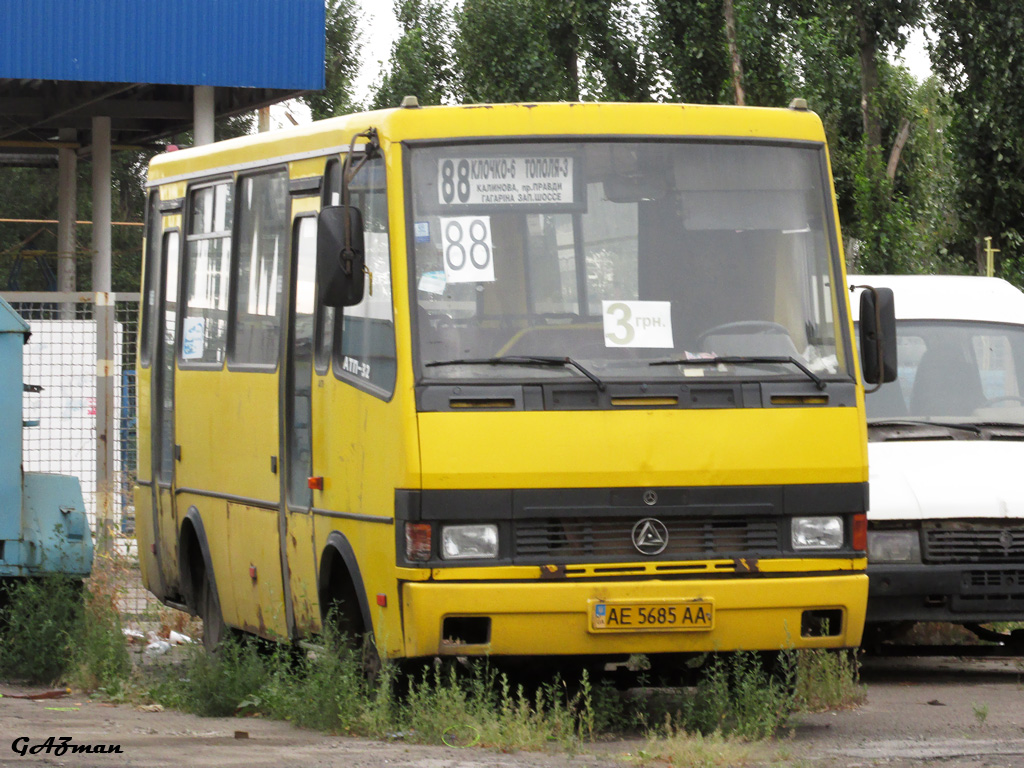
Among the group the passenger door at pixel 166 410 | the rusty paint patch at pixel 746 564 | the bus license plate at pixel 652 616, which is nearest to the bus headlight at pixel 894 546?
the rusty paint patch at pixel 746 564

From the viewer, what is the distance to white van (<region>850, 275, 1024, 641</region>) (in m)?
9.90

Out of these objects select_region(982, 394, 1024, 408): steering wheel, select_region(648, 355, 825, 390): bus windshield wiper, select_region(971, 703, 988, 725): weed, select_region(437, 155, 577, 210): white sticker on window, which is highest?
select_region(437, 155, 577, 210): white sticker on window

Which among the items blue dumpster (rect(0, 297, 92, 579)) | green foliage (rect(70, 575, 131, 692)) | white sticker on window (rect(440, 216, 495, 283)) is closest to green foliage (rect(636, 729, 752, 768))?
white sticker on window (rect(440, 216, 495, 283))

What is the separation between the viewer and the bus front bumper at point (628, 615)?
7379mm

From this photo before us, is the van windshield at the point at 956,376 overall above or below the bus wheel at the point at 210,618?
above

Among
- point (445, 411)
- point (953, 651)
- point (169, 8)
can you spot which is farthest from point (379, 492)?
point (169, 8)

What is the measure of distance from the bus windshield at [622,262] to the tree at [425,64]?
30972 mm

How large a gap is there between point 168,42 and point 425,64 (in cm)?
1441

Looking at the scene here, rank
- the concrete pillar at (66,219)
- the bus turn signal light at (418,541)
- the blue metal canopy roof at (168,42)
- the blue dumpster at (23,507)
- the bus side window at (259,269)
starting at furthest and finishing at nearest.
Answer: the concrete pillar at (66,219) < the blue metal canopy roof at (168,42) < the blue dumpster at (23,507) < the bus side window at (259,269) < the bus turn signal light at (418,541)

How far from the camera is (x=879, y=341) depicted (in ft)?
26.7

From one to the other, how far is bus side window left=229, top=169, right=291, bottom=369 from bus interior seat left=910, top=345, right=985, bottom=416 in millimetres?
4100

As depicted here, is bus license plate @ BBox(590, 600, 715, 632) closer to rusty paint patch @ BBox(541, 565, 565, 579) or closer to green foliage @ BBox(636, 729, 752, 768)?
rusty paint patch @ BBox(541, 565, 565, 579)

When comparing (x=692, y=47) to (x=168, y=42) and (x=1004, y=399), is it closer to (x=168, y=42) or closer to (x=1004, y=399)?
(x=168, y=42)

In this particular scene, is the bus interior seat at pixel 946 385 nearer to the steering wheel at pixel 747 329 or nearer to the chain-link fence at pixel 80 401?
the steering wheel at pixel 747 329
